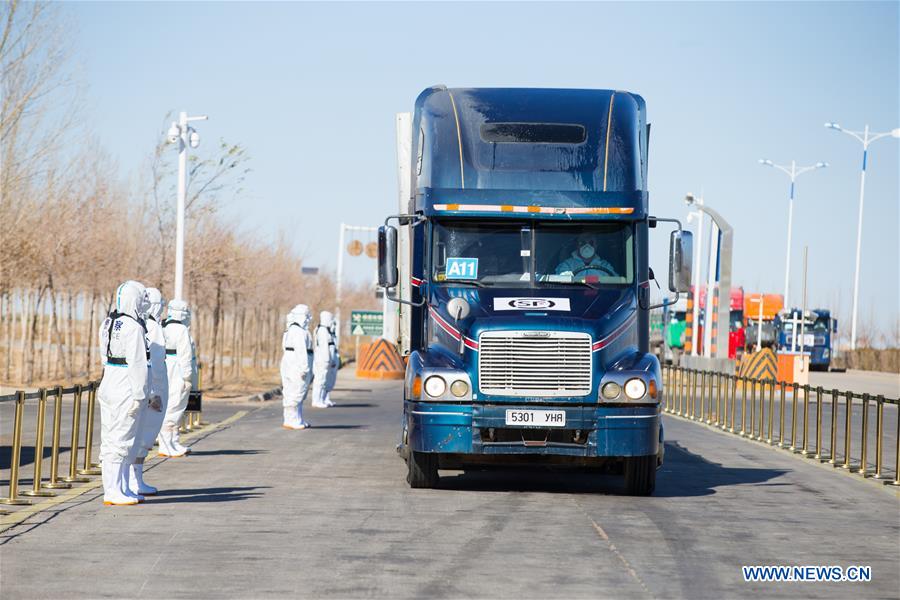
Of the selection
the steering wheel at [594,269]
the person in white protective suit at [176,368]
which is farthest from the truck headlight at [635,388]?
the person in white protective suit at [176,368]

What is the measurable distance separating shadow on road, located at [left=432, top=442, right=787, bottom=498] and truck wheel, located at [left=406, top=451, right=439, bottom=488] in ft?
1.47

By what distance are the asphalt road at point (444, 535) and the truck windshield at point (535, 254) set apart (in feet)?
7.24

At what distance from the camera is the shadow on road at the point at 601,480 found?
51.2ft

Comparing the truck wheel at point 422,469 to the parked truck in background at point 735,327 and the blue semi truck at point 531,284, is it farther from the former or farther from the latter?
the parked truck in background at point 735,327

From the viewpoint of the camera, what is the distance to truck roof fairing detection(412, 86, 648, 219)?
580 inches

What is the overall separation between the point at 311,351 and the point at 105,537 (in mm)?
14855

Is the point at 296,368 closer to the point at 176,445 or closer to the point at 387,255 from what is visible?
the point at 176,445

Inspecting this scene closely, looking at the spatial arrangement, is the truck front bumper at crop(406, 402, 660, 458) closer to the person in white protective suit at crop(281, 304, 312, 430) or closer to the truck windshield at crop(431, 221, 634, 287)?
the truck windshield at crop(431, 221, 634, 287)

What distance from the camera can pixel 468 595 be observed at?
8.80m

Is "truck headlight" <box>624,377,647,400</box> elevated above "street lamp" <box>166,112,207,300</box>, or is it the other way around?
"street lamp" <box>166,112,207,300</box>

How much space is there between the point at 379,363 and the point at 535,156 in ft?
135

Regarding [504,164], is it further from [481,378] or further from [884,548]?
[884,548]

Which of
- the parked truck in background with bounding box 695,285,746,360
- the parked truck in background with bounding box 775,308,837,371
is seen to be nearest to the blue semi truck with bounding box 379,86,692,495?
the parked truck in background with bounding box 695,285,746,360

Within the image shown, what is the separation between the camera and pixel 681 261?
1458cm
